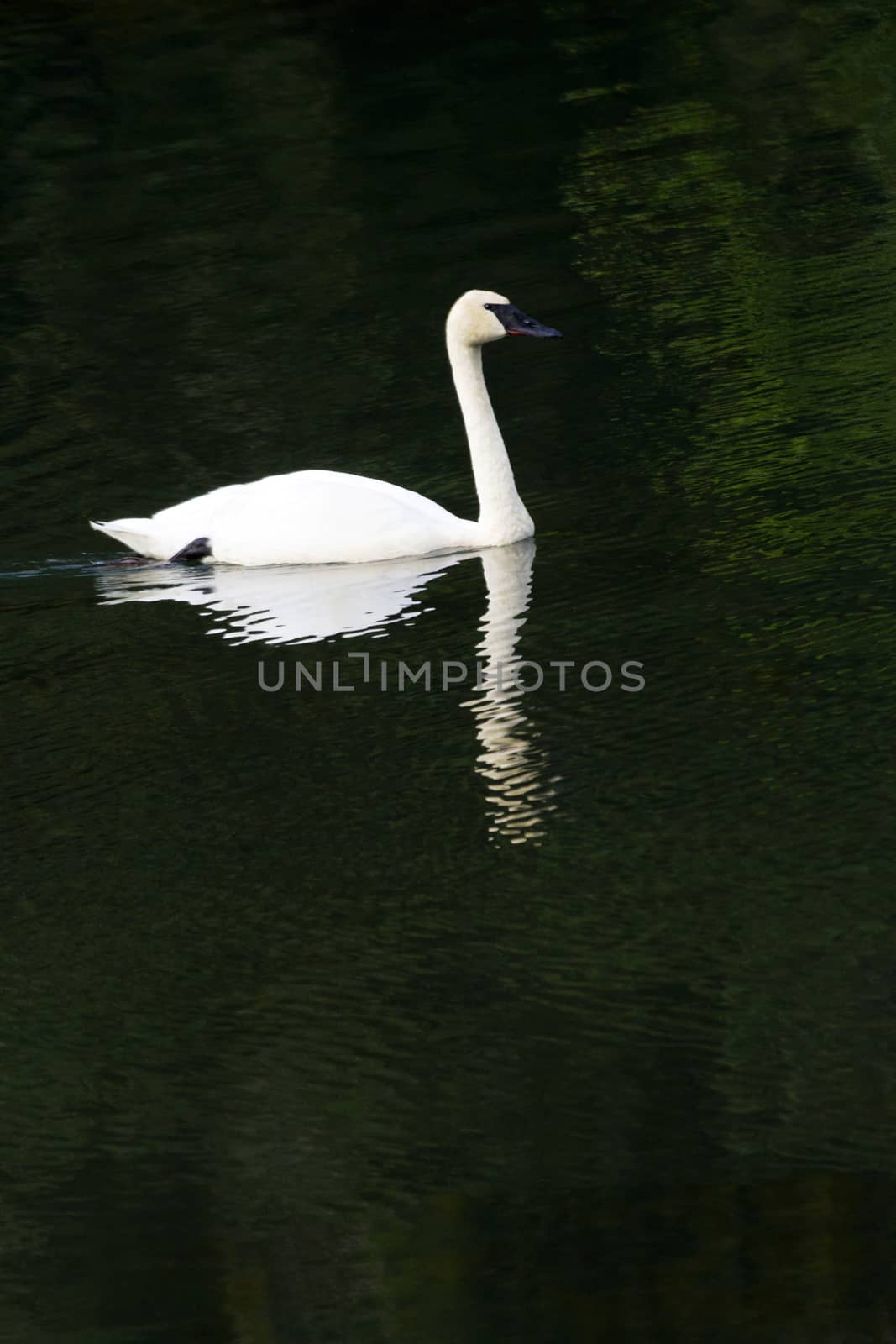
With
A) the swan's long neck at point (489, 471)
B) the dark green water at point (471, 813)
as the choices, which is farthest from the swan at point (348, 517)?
the dark green water at point (471, 813)

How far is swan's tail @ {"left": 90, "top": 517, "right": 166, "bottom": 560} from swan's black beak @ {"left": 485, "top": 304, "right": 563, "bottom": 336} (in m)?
1.79

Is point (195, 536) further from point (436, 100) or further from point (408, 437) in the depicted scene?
point (436, 100)

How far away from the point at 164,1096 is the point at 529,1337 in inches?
54.0

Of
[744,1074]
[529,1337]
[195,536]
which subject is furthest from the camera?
[195,536]

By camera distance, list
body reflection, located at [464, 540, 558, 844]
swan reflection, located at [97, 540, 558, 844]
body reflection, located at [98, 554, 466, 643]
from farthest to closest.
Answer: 1. body reflection, located at [98, 554, 466, 643]
2. swan reflection, located at [97, 540, 558, 844]
3. body reflection, located at [464, 540, 558, 844]

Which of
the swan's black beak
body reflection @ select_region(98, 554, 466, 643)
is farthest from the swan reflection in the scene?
the swan's black beak

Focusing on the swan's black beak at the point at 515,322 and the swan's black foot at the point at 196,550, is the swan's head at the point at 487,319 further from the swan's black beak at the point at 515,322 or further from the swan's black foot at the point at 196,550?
the swan's black foot at the point at 196,550

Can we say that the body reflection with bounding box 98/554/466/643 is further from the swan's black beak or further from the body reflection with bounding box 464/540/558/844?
the swan's black beak

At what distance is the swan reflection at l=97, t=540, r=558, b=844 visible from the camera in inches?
299

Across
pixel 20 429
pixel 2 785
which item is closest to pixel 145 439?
pixel 20 429

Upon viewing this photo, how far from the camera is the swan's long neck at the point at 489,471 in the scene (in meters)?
9.55

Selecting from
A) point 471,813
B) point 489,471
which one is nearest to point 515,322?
point 489,471

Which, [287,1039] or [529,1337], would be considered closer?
[529,1337]

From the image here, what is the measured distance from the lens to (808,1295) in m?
4.59
